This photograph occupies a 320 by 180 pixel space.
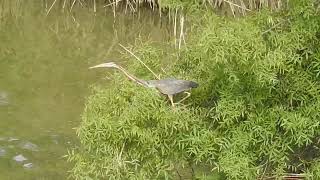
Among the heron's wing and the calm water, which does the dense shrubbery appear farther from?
the calm water

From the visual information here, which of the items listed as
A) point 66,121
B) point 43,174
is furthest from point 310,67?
point 66,121

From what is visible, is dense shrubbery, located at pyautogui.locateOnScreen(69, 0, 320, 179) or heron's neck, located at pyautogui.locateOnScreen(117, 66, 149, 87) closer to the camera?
dense shrubbery, located at pyautogui.locateOnScreen(69, 0, 320, 179)

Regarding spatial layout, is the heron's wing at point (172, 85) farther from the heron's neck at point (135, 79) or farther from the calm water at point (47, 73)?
the calm water at point (47, 73)

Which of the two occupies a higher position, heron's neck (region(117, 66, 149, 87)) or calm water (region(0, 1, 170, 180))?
heron's neck (region(117, 66, 149, 87))

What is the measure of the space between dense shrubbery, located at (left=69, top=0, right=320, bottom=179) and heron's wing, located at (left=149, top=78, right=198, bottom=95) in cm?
8

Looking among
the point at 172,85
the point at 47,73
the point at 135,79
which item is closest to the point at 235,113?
the point at 172,85

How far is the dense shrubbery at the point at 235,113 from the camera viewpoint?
172 inches

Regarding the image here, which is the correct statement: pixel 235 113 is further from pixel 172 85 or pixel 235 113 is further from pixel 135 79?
pixel 135 79

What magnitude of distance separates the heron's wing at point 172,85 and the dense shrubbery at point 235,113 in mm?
81

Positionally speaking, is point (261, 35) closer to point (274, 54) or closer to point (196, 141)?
point (274, 54)

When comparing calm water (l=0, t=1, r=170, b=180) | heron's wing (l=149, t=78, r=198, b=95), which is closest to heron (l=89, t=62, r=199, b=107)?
heron's wing (l=149, t=78, r=198, b=95)

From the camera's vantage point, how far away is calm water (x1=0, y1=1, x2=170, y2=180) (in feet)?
22.9

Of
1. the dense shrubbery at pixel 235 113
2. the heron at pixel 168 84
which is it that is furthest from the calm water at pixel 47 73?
the heron at pixel 168 84

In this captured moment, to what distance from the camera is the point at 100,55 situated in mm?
10625
